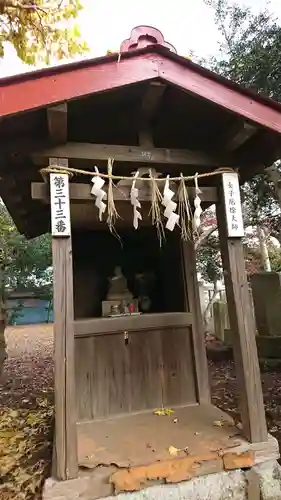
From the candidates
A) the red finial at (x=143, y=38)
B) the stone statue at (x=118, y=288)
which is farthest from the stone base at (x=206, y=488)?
the red finial at (x=143, y=38)

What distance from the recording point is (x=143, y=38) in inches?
121

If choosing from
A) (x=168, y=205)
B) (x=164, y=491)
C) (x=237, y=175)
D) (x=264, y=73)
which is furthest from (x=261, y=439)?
(x=264, y=73)

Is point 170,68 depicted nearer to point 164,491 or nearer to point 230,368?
point 164,491

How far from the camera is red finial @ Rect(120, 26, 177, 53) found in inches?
120

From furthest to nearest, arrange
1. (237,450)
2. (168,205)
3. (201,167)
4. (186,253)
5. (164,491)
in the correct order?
(186,253) → (201,167) → (168,205) → (237,450) → (164,491)

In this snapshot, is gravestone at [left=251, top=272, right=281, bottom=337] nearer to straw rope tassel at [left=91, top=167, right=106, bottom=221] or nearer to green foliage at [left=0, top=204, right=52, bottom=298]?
straw rope tassel at [left=91, top=167, right=106, bottom=221]

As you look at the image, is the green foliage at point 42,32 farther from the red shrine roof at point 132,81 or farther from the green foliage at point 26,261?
the green foliage at point 26,261

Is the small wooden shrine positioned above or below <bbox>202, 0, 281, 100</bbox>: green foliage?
below

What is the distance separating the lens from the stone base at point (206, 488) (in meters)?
2.39

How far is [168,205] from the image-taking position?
9.74ft

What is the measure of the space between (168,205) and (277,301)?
4.63 meters

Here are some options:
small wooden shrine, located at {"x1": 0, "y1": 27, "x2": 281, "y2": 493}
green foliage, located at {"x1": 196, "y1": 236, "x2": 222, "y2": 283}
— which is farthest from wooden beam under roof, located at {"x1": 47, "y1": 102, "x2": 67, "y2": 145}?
green foliage, located at {"x1": 196, "y1": 236, "x2": 222, "y2": 283}

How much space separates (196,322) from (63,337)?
82.3 inches

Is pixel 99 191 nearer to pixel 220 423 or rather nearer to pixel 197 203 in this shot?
pixel 197 203
